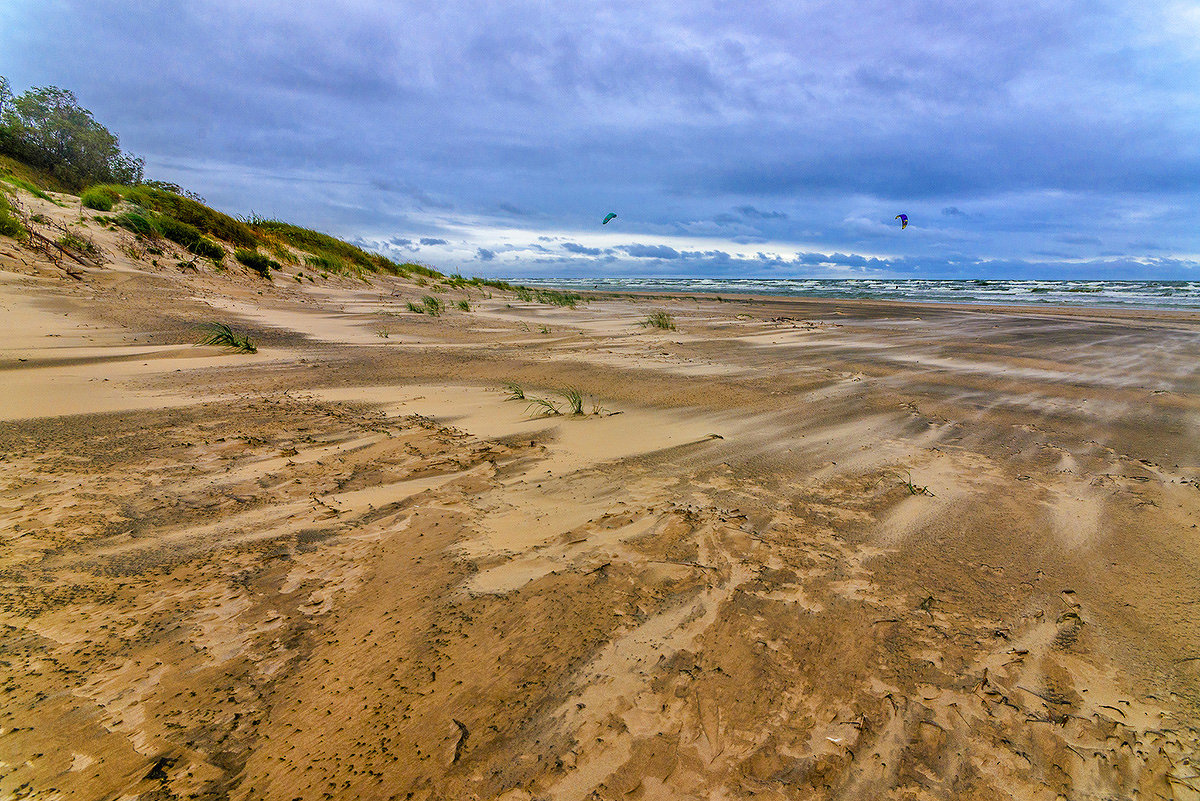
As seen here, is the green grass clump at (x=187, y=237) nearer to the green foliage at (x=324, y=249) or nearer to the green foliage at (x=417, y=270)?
the green foliage at (x=324, y=249)

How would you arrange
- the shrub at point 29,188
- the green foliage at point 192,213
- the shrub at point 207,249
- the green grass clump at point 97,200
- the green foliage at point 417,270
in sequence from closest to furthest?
1. the shrub at point 29,188
2. the green grass clump at point 97,200
3. the shrub at point 207,249
4. the green foliage at point 192,213
5. the green foliage at point 417,270

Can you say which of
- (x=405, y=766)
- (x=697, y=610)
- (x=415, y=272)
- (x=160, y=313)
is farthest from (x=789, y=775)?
(x=415, y=272)

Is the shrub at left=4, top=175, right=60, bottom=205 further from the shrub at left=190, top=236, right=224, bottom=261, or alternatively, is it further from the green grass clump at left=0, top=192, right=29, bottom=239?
the green grass clump at left=0, top=192, right=29, bottom=239

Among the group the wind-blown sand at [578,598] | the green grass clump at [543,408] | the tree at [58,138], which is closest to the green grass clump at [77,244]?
the wind-blown sand at [578,598]

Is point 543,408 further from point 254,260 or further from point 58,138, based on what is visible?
point 58,138

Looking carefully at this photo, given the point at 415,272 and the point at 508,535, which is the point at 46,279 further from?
the point at 415,272

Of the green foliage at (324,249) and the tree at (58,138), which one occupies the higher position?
the tree at (58,138)

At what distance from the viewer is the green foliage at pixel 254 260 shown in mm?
12938

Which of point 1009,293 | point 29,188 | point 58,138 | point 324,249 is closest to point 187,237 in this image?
point 29,188

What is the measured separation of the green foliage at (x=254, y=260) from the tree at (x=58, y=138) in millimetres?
21202

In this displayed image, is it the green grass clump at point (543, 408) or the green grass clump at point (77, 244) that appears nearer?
the green grass clump at point (543, 408)

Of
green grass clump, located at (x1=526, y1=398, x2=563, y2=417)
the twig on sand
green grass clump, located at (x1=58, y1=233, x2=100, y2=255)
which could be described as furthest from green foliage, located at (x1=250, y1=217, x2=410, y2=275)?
the twig on sand

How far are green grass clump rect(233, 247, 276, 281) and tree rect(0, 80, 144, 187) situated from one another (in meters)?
21.2

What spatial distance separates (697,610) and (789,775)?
0.66 m
